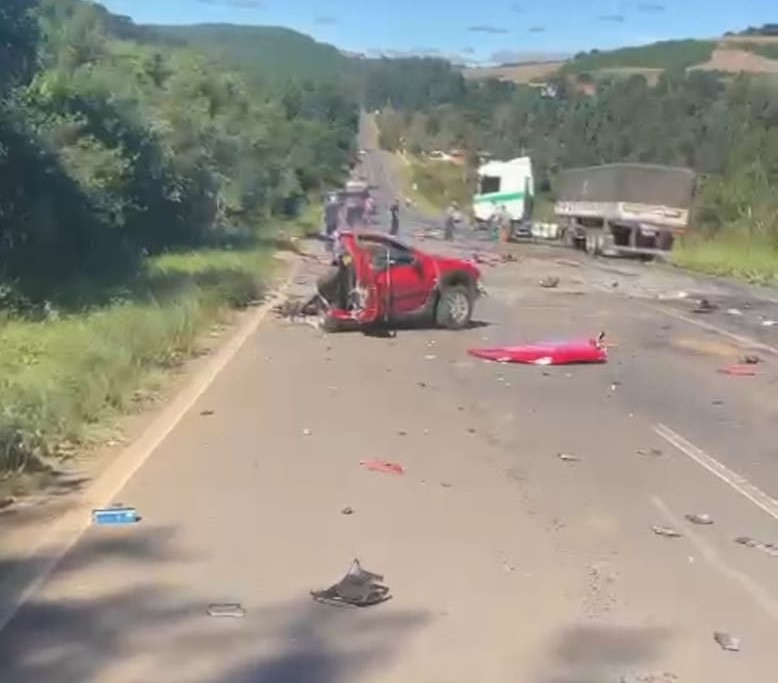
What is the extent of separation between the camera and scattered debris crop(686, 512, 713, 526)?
33.2 ft

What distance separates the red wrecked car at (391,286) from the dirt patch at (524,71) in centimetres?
13949

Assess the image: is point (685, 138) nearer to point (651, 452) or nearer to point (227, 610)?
point (651, 452)

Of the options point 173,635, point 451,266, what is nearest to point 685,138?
point 451,266

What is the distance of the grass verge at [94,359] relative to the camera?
12.3m

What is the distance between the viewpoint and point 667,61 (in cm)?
14225

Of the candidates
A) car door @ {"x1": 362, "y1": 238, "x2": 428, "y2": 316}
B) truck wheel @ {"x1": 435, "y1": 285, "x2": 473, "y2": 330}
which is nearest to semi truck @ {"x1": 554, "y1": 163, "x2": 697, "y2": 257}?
truck wheel @ {"x1": 435, "y1": 285, "x2": 473, "y2": 330}

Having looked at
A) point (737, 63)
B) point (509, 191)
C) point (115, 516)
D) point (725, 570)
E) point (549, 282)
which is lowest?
point (509, 191)

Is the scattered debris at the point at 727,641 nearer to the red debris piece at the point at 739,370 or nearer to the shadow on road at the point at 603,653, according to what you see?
the shadow on road at the point at 603,653

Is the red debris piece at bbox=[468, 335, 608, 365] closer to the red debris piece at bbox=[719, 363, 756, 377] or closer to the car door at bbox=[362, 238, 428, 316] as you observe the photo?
the red debris piece at bbox=[719, 363, 756, 377]

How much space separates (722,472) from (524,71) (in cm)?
16528

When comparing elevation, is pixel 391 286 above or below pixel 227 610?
below

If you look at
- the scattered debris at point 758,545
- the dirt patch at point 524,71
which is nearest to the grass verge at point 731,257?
the scattered debris at point 758,545

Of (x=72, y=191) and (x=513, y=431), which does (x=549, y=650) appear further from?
(x=72, y=191)

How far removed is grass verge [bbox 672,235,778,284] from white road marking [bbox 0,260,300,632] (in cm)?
2863
